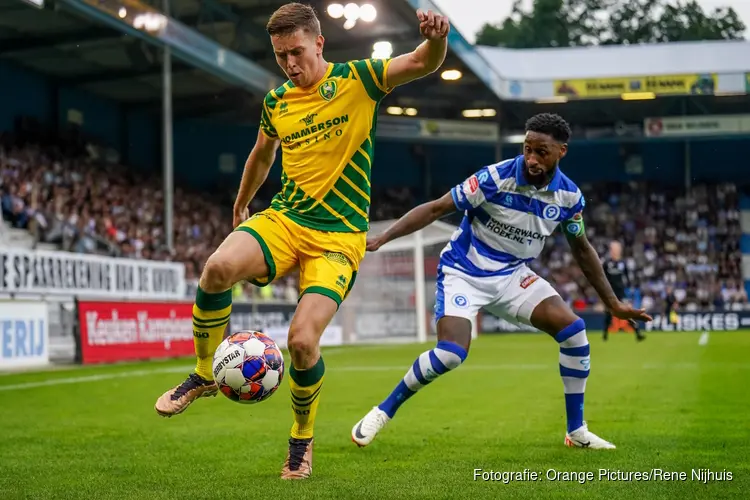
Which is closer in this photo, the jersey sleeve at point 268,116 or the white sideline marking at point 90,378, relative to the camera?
the jersey sleeve at point 268,116

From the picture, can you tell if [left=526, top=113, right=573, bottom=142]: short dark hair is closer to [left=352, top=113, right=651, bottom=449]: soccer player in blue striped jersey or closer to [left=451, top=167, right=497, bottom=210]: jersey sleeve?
[left=352, top=113, right=651, bottom=449]: soccer player in blue striped jersey

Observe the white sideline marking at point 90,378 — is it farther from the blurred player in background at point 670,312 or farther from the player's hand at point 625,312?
the blurred player in background at point 670,312

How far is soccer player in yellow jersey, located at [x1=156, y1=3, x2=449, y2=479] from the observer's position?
5145 mm

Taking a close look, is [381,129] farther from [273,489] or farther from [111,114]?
[273,489]

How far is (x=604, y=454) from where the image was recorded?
5.98 meters

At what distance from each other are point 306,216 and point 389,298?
67.6 ft

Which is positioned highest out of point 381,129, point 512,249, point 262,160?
point 381,129

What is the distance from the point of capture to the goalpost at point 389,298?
25.9 m

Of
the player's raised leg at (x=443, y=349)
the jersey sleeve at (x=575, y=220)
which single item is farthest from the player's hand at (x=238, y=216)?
the jersey sleeve at (x=575, y=220)

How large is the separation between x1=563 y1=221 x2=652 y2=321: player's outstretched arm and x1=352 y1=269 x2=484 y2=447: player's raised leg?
2.18ft

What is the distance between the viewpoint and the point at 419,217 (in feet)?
20.9

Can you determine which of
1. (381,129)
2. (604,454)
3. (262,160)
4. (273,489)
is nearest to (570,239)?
(604,454)

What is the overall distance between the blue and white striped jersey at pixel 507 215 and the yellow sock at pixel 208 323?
186 centimetres

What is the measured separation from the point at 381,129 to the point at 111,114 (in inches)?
416
